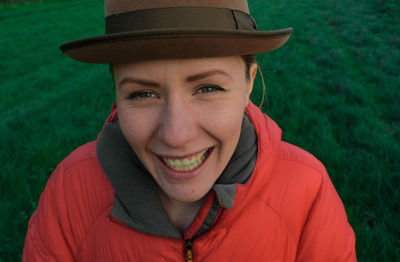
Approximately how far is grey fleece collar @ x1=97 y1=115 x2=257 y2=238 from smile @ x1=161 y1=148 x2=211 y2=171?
0.14 metres

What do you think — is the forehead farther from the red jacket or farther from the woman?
the red jacket

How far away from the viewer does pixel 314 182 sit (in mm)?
1375

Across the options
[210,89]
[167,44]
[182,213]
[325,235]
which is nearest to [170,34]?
[167,44]

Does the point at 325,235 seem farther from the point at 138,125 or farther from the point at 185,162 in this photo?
the point at 138,125

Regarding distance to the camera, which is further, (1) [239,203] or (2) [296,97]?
(2) [296,97]

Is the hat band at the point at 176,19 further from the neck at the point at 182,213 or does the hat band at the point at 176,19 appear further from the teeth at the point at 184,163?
the neck at the point at 182,213

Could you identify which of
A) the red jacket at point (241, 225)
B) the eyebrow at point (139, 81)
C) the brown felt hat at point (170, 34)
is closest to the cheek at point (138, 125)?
the eyebrow at point (139, 81)

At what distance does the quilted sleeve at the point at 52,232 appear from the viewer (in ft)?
4.54

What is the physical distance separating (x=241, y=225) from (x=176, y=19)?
934 mm

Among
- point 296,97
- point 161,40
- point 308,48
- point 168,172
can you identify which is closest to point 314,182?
point 168,172

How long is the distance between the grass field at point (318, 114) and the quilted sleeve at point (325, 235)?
93 centimetres

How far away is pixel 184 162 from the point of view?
122 cm

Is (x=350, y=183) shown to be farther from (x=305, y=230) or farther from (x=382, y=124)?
(x=305, y=230)

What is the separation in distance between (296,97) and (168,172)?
3226 mm
